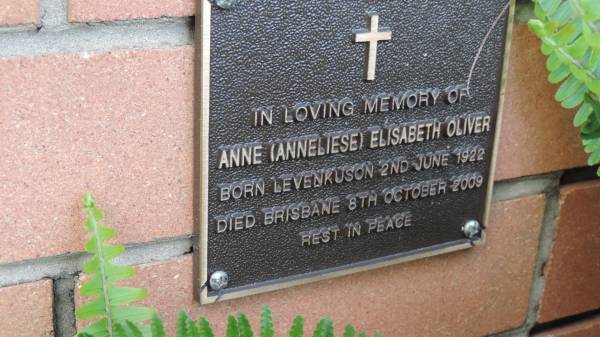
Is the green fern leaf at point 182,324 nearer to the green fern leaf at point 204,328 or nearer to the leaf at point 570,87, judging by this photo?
the green fern leaf at point 204,328

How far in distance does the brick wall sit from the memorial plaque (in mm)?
43

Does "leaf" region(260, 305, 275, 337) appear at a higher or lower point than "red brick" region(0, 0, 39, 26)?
lower

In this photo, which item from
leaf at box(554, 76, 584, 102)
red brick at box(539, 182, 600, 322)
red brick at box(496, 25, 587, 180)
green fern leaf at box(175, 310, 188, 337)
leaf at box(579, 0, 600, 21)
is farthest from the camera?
red brick at box(539, 182, 600, 322)

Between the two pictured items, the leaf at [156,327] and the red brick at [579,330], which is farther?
the red brick at [579,330]

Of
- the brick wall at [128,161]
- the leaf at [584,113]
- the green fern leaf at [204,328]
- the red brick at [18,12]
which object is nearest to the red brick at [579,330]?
the brick wall at [128,161]

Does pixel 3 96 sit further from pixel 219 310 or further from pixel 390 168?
pixel 390 168

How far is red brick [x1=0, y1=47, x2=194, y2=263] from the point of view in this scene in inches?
43.3

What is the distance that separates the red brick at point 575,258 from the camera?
1.62 meters

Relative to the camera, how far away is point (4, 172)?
110 cm

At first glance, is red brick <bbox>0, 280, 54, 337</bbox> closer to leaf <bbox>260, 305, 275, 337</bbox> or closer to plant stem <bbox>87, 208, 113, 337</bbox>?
plant stem <bbox>87, 208, 113, 337</bbox>

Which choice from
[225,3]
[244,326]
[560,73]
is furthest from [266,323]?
[560,73]

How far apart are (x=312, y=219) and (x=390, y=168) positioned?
142 mm

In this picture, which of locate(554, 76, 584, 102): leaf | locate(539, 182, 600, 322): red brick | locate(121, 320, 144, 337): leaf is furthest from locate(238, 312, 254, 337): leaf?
locate(539, 182, 600, 322): red brick

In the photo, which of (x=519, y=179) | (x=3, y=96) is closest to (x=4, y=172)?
(x=3, y=96)
